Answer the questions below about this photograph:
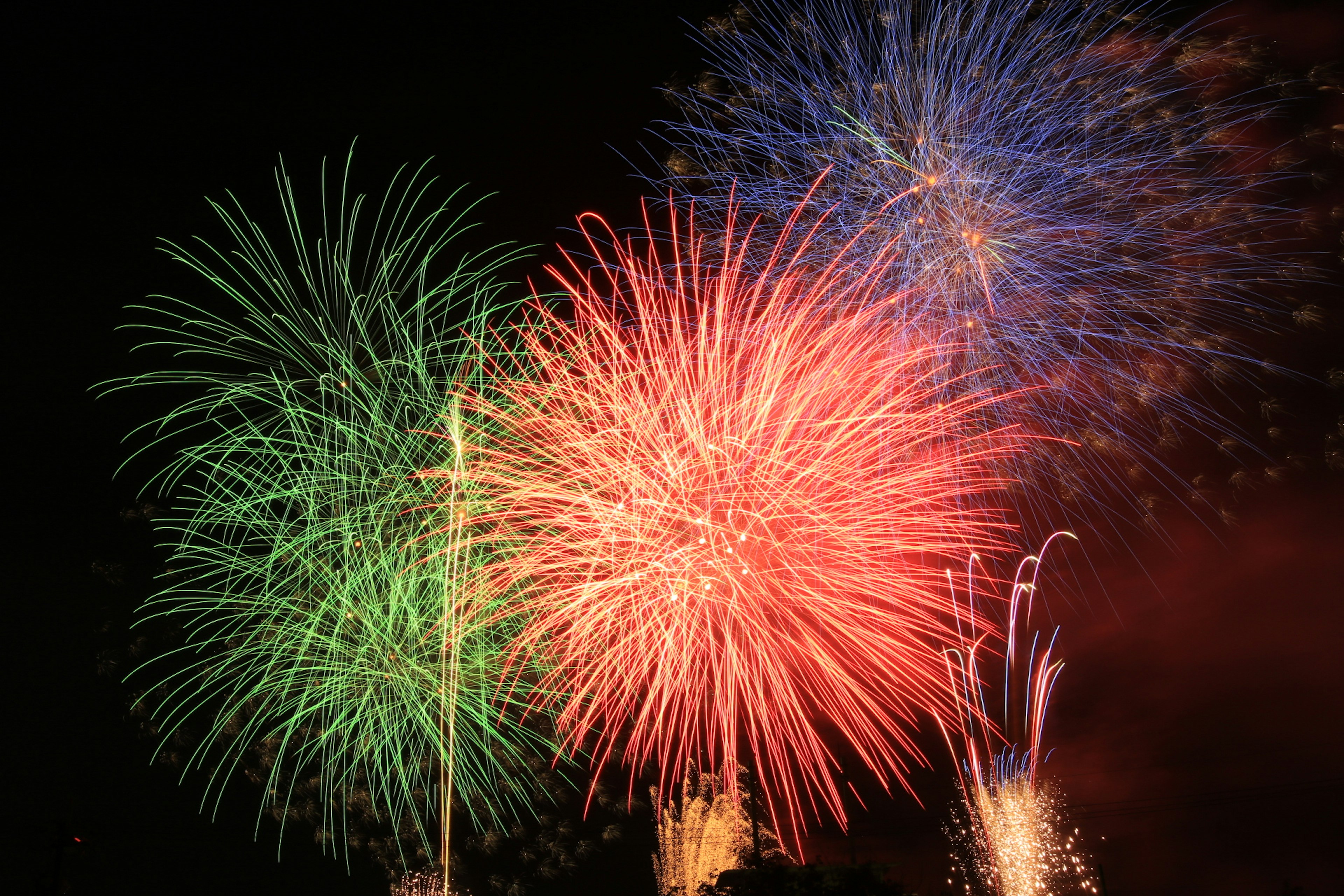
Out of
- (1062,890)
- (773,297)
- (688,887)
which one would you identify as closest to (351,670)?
(773,297)

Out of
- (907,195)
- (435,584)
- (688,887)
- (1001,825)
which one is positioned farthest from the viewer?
(688,887)

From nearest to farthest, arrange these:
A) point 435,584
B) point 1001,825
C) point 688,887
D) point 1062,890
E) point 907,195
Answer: point 907,195, point 435,584, point 1001,825, point 688,887, point 1062,890

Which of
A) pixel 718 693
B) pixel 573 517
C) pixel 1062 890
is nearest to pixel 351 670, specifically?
pixel 573 517

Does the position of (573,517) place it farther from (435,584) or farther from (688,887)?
(688,887)

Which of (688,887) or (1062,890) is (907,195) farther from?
(1062,890)

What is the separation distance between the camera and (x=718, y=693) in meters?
14.5

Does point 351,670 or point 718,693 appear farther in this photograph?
point 351,670

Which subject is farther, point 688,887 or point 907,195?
point 688,887

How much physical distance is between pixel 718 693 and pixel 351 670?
652 cm

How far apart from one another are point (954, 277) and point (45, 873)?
24803 mm

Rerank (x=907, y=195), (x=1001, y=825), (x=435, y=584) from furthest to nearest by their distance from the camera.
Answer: (x=1001, y=825) < (x=435, y=584) < (x=907, y=195)

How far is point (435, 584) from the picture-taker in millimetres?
16188

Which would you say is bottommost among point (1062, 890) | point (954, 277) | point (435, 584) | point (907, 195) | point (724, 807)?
point (1062, 890)

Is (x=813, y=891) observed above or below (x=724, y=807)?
below
